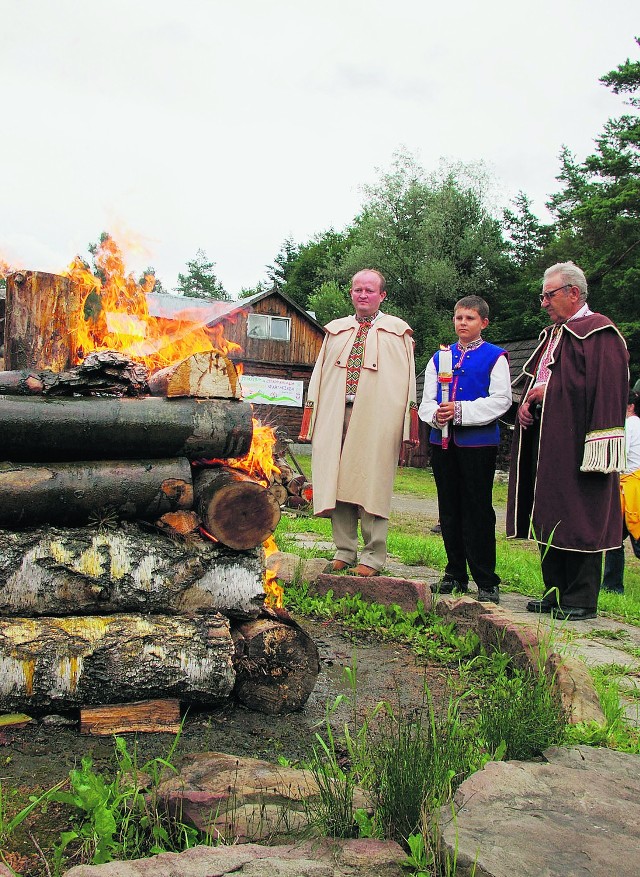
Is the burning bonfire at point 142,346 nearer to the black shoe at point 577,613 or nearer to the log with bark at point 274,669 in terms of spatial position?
the log with bark at point 274,669

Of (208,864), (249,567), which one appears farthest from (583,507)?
(208,864)

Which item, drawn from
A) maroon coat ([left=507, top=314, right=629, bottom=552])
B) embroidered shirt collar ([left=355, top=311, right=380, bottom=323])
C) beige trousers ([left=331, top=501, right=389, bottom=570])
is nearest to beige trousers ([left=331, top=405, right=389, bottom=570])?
beige trousers ([left=331, top=501, right=389, bottom=570])

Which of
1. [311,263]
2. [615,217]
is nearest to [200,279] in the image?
[311,263]

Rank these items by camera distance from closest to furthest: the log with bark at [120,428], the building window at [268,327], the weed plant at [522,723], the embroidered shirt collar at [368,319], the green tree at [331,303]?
the weed plant at [522,723] → the log with bark at [120,428] → the embroidered shirt collar at [368,319] → the building window at [268,327] → the green tree at [331,303]

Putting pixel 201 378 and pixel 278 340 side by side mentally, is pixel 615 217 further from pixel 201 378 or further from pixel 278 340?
pixel 201 378

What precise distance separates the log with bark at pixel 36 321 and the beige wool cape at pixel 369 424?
2.21 meters

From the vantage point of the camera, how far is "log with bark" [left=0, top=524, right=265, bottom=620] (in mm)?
3027

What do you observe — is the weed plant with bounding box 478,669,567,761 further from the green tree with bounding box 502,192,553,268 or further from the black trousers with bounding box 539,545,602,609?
the green tree with bounding box 502,192,553,268

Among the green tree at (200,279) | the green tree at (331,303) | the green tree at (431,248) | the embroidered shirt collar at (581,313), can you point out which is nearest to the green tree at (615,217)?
the green tree at (431,248)

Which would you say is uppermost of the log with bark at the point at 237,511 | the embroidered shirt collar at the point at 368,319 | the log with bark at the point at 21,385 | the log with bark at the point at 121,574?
the embroidered shirt collar at the point at 368,319

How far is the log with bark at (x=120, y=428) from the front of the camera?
10.3 ft

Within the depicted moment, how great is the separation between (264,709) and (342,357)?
2.89 m

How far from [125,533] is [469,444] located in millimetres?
2593

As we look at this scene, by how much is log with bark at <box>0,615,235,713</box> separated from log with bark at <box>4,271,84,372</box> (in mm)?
1212
